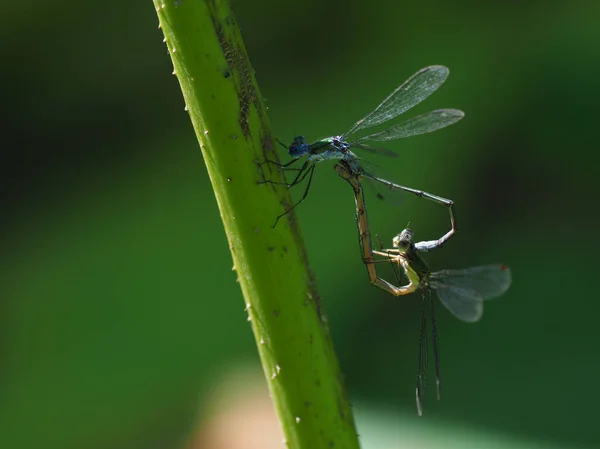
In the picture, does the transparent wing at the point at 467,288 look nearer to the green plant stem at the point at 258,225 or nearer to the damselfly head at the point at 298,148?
the damselfly head at the point at 298,148

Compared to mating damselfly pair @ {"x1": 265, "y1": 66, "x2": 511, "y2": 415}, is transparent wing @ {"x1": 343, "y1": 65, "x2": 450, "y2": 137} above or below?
above

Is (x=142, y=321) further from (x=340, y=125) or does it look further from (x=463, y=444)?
(x=463, y=444)

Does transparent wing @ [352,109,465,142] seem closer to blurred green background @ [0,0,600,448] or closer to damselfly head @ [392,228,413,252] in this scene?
damselfly head @ [392,228,413,252]

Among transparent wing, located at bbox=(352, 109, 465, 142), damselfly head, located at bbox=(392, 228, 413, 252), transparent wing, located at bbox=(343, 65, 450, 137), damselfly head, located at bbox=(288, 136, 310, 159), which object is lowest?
damselfly head, located at bbox=(392, 228, 413, 252)

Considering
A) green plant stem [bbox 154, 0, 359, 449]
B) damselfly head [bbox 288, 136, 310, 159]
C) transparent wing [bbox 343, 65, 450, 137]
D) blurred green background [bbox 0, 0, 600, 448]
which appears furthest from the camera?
blurred green background [bbox 0, 0, 600, 448]

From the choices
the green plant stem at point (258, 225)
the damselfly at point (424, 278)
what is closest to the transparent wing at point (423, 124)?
the damselfly at point (424, 278)

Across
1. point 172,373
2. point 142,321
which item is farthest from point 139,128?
point 172,373

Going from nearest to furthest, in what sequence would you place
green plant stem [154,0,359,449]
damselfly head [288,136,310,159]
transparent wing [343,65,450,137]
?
green plant stem [154,0,359,449] → damselfly head [288,136,310,159] → transparent wing [343,65,450,137]

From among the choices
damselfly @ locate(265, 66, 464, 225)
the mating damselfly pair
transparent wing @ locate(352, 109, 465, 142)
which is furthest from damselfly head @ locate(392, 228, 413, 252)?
transparent wing @ locate(352, 109, 465, 142)
